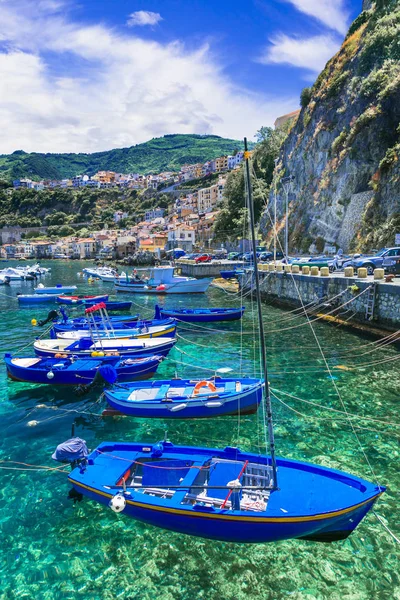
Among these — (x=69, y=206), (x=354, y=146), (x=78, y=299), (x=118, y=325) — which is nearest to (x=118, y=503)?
(x=118, y=325)

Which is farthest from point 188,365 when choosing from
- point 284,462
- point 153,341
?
point 284,462

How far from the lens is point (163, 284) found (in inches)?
1892

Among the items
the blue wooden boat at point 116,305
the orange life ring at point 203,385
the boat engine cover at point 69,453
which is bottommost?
the blue wooden boat at point 116,305

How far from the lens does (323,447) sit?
1095 cm

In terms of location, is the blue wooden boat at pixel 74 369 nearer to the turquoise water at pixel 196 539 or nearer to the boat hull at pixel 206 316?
the turquoise water at pixel 196 539

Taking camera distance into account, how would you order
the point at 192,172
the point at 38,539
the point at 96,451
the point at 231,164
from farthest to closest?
the point at 192,172, the point at 231,164, the point at 96,451, the point at 38,539

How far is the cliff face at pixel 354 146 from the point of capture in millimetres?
37094

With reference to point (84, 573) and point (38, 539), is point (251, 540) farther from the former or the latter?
point (38, 539)

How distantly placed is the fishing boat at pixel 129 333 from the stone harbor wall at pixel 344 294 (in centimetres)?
749

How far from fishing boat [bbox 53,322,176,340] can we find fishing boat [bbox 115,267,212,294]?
24.1m

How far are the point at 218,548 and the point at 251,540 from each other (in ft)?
2.97

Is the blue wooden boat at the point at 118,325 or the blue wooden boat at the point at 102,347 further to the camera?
the blue wooden boat at the point at 118,325

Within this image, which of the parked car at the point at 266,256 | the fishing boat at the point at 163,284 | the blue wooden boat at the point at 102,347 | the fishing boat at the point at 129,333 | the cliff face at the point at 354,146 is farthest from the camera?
the parked car at the point at 266,256

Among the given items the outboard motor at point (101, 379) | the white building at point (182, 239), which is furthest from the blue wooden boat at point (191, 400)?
the white building at point (182, 239)
